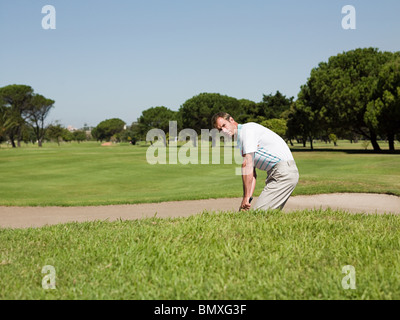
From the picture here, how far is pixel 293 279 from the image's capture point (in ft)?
12.0

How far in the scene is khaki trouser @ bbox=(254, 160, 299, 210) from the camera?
20.0 ft

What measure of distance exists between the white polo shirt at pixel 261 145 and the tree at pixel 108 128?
557ft

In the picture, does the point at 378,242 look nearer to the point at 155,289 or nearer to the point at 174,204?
the point at 155,289

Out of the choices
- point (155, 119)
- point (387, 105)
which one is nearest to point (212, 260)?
point (387, 105)

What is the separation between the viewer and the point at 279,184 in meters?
6.12

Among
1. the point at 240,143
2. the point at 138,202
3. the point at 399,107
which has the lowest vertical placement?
the point at 138,202

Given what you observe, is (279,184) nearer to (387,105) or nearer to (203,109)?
(387,105)

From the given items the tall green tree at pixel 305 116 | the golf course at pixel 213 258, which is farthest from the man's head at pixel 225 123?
the tall green tree at pixel 305 116

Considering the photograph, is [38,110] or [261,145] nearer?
[261,145]

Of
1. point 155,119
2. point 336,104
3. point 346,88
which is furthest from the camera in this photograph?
point 155,119

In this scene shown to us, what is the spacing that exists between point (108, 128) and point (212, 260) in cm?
17273

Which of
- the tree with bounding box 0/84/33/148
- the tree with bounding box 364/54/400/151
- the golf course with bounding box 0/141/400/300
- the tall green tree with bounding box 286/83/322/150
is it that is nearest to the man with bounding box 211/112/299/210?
the golf course with bounding box 0/141/400/300
